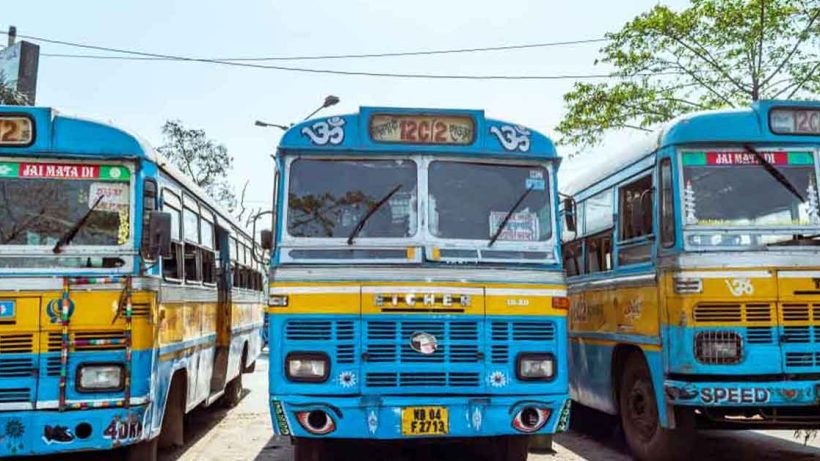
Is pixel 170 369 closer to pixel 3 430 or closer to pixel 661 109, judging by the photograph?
pixel 3 430

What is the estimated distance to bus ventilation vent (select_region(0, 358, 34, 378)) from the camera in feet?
19.1

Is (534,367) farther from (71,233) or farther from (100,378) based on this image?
(71,233)

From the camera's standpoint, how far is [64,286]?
595 centimetres

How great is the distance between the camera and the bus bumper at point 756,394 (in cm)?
638

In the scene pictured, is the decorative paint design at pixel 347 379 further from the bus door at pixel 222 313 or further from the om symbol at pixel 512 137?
the bus door at pixel 222 313

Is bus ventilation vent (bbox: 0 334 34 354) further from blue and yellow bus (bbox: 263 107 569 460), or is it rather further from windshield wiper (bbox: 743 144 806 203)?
windshield wiper (bbox: 743 144 806 203)

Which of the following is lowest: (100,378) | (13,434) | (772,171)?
(13,434)

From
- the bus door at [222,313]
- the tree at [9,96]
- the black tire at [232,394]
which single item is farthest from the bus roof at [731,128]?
the tree at [9,96]

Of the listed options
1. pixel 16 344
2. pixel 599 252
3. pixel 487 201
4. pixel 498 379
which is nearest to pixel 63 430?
pixel 16 344

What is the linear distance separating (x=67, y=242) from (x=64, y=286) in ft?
1.15

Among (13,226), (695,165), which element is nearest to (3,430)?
(13,226)

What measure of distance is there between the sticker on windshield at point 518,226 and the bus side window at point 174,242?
9.36ft

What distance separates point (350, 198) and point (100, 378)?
93.0 inches

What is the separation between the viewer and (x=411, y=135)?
21.1ft
